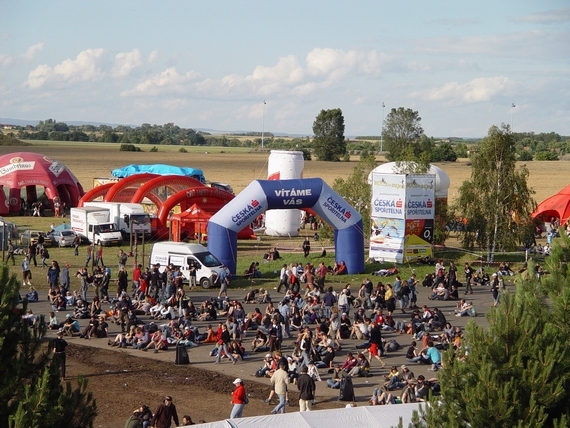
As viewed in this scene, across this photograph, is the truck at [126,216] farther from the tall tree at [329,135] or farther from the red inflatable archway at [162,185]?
the tall tree at [329,135]

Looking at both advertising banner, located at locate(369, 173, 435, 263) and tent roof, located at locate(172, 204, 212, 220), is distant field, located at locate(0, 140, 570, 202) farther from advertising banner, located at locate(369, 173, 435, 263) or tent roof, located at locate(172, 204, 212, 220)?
advertising banner, located at locate(369, 173, 435, 263)

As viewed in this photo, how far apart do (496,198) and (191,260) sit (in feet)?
45.6

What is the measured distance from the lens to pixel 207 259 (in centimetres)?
3244

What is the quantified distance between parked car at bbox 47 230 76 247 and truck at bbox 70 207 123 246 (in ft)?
2.69

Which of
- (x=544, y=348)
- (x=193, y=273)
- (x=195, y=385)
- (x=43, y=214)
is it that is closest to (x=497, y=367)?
(x=544, y=348)

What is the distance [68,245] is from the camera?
42781 mm

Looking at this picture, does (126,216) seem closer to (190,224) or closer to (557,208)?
(190,224)

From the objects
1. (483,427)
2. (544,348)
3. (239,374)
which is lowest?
(239,374)

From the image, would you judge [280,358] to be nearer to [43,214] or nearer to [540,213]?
[540,213]

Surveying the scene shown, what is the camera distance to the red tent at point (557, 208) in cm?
4859

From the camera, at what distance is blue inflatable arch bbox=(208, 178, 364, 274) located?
110 feet

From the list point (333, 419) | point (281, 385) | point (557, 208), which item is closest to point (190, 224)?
point (557, 208)

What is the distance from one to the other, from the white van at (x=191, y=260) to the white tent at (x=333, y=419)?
685 inches

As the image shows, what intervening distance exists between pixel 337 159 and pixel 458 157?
1943cm
